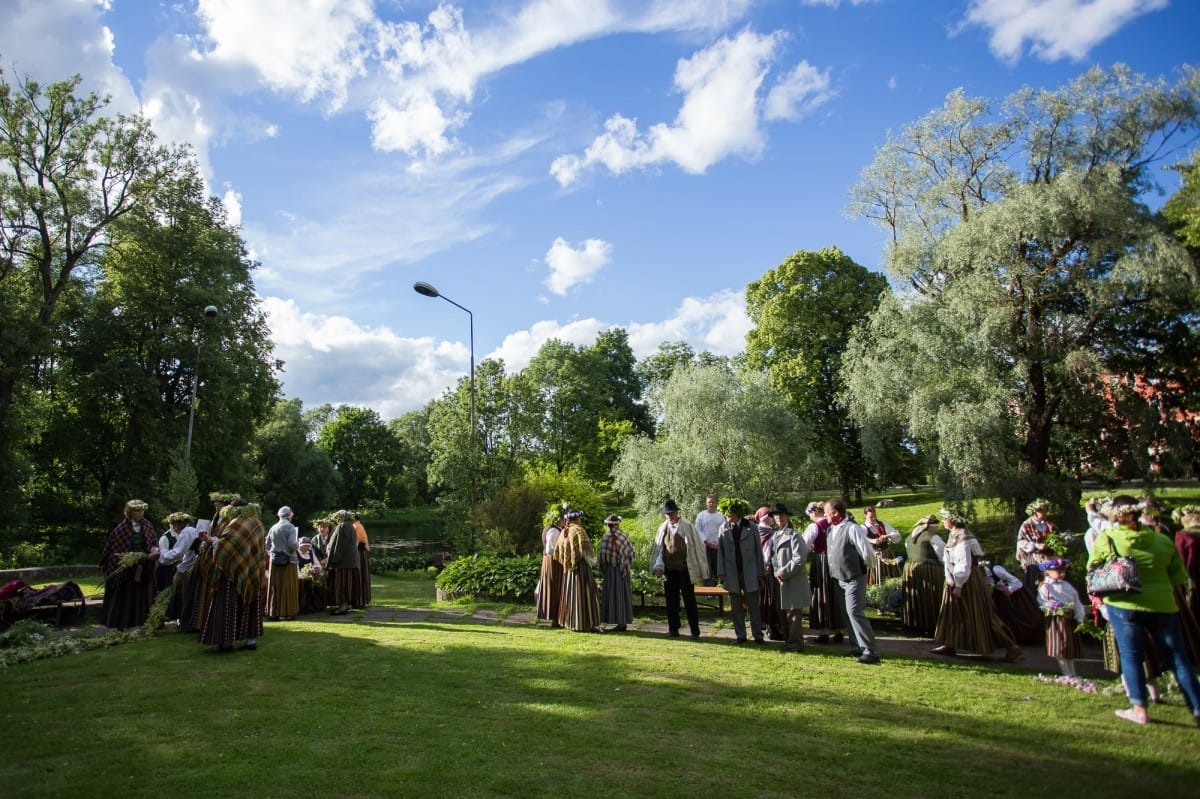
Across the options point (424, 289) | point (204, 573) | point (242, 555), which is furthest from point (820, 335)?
point (242, 555)

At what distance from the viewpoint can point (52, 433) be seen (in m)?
28.5

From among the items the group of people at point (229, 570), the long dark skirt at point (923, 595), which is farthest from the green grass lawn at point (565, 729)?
the long dark skirt at point (923, 595)

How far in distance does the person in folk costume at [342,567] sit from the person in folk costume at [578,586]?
464 cm

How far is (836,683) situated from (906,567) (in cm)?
401

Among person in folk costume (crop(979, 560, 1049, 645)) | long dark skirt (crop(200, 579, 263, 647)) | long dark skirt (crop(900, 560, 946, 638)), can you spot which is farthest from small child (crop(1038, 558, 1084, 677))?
long dark skirt (crop(200, 579, 263, 647))

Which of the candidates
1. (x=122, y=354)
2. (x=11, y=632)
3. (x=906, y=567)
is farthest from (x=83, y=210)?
(x=906, y=567)

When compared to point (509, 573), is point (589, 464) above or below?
above

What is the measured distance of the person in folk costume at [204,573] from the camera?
33.0ft

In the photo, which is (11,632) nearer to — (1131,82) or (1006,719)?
(1006,719)

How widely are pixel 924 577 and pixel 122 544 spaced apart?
41.8 feet

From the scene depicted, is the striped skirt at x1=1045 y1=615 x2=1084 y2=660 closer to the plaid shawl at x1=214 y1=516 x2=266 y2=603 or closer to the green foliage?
the green foliage

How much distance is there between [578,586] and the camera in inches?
443

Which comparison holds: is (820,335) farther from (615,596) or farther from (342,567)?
(342,567)

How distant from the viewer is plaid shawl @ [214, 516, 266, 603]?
9172mm
